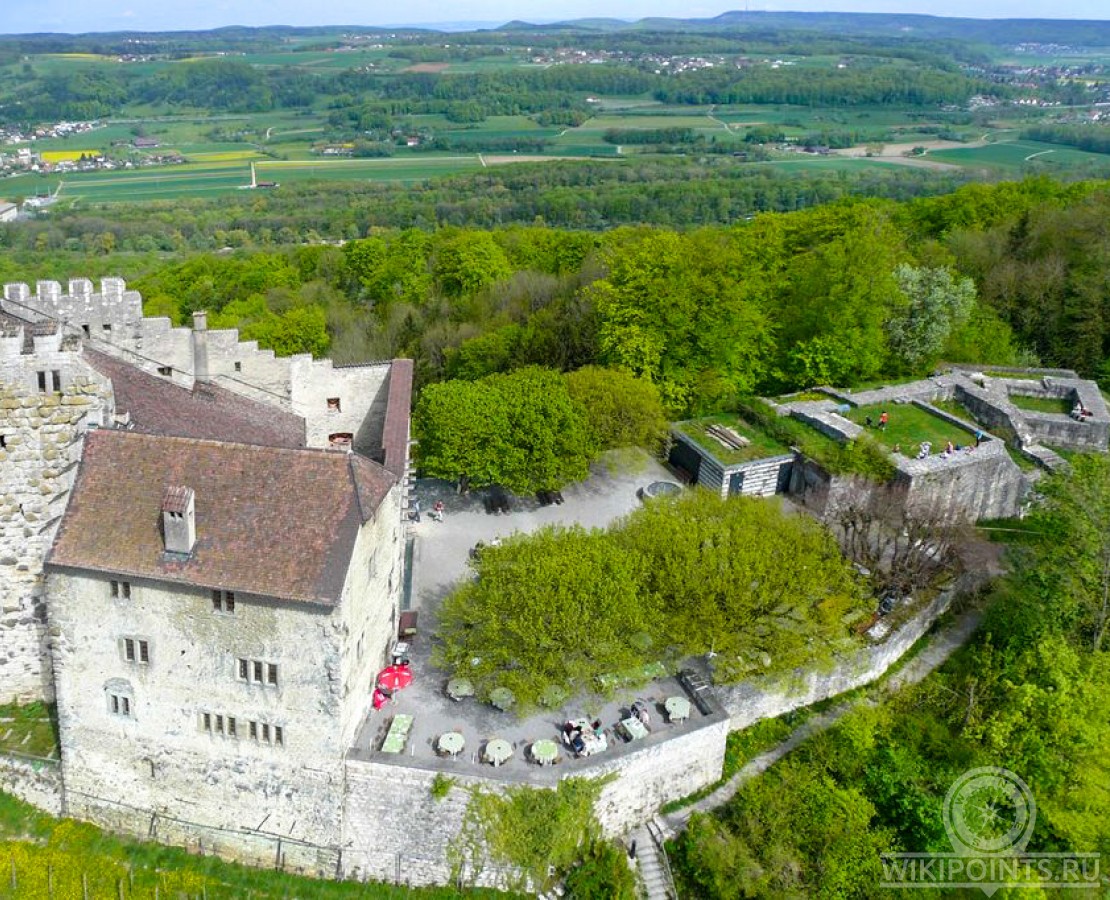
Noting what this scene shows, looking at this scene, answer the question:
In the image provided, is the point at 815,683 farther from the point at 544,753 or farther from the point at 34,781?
the point at 34,781

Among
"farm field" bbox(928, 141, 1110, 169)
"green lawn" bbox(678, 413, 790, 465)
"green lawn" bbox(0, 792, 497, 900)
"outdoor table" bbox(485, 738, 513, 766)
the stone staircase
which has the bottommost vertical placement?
the stone staircase

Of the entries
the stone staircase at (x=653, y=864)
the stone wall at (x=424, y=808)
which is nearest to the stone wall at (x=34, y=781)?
the stone wall at (x=424, y=808)

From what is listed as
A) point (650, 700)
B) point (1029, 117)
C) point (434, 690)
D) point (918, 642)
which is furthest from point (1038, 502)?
point (1029, 117)

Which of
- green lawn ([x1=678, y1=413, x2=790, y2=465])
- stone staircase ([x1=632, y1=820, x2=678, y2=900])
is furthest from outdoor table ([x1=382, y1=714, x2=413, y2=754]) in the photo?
green lawn ([x1=678, y1=413, x2=790, y2=465])

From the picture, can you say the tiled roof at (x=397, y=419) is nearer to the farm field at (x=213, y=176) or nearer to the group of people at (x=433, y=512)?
the group of people at (x=433, y=512)

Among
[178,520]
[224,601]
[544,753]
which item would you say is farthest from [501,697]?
[178,520]

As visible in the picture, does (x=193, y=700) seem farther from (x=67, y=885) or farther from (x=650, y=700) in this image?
(x=650, y=700)

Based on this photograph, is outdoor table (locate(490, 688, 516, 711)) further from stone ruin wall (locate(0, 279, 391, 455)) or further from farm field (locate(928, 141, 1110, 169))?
farm field (locate(928, 141, 1110, 169))
